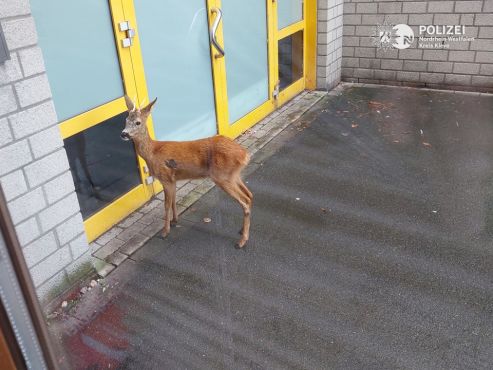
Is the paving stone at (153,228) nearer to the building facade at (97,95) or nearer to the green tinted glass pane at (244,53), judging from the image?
the building facade at (97,95)

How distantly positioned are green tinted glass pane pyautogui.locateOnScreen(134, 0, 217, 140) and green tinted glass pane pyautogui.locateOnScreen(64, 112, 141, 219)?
1.65ft

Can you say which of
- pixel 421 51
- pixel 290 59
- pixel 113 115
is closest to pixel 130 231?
pixel 113 115

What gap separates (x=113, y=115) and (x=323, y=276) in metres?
2.36

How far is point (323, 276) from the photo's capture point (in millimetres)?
3734

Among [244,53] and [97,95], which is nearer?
[97,95]

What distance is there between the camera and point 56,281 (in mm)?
3574

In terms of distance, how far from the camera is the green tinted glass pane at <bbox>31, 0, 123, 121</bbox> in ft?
11.4

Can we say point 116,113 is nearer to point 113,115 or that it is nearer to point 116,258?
point 113,115

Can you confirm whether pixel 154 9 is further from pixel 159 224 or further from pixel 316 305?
pixel 316 305

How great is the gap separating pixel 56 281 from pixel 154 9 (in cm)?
270

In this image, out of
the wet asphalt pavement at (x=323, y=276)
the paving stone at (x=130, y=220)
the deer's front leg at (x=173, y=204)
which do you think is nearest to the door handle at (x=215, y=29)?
the wet asphalt pavement at (x=323, y=276)

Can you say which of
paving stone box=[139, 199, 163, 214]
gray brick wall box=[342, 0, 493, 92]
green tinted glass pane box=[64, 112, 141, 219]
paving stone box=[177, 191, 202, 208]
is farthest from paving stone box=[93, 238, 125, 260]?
gray brick wall box=[342, 0, 493, 92]

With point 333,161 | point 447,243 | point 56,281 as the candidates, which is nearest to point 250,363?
point 56,281

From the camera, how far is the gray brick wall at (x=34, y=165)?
2.93m
